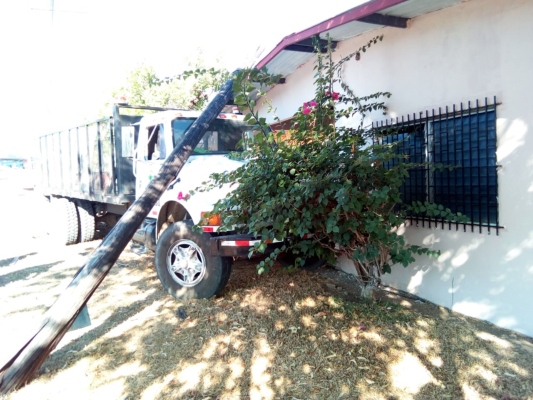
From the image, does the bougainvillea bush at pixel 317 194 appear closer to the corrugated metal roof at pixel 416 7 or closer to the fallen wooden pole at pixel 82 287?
the fallen wooden pole at pixel 82 287

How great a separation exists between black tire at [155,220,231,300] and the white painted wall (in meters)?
2.31

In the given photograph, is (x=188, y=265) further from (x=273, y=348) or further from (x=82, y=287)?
(x=273, y=348)

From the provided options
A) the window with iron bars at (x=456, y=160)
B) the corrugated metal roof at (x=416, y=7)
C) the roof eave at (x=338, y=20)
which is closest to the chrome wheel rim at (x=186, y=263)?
the window with iron bars at (x=456, y=160)

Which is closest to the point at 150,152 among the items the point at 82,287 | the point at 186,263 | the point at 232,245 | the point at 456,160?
the point at 186,263

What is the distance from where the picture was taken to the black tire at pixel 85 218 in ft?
27.8

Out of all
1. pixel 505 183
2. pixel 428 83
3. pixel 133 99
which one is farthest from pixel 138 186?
pixel 133 99

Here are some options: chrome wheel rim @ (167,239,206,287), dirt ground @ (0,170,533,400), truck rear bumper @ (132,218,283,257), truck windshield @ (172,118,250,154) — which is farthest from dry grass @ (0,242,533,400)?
truck windshield @ (172,118,250,154)

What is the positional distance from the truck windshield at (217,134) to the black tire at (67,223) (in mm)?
4384

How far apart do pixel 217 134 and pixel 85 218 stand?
4496mm

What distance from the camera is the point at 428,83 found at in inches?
176

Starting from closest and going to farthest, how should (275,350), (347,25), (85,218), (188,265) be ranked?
(275,350)
(188,265)
(347,25)
(85,218)

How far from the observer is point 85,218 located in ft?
27.9

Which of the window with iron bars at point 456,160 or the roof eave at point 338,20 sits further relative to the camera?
the roof eave at point 338,20

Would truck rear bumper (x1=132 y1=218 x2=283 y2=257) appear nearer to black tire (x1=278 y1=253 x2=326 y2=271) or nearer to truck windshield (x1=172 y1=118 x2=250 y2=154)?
black tire (x1=278 y1=253 x2=326 y2=271)
